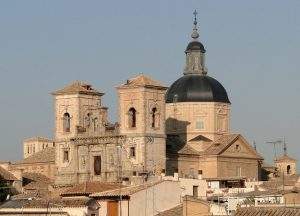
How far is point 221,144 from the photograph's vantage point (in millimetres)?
82500

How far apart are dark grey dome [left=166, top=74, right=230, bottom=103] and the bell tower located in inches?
340

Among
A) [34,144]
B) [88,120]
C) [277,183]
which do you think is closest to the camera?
[277,183]

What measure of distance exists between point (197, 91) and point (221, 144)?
20.5 feet

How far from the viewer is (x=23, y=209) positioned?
40.2m

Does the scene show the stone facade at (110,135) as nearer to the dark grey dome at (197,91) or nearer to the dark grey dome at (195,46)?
the dark grey dome at (197,91)

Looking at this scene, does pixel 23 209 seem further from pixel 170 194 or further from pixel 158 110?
pixel 158 110

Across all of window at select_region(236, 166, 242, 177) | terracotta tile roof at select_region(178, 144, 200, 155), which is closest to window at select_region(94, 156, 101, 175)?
terracotta tile roof at select_region(178, 144, 200, 155)

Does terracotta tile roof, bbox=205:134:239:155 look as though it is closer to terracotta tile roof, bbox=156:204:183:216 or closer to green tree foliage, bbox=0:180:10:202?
green tree foliage, bbox=0:180:10:202

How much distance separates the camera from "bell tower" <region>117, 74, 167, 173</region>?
7638 cm

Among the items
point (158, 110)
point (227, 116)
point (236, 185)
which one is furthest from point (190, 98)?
point (236, 185)

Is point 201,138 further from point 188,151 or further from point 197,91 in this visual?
point 197,91

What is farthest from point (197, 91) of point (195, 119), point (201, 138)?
point (201, 138)

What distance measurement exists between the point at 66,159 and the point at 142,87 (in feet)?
27.7

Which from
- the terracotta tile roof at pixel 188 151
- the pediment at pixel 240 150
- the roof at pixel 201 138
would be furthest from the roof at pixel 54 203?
the roof at pixel 201 138
